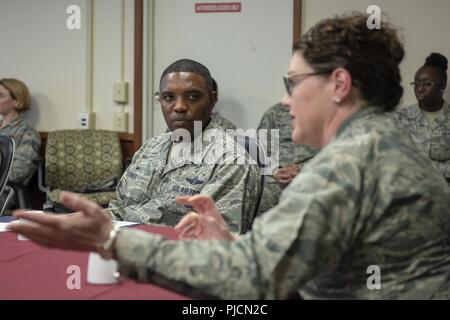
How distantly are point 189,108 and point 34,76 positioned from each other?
3.12 meters

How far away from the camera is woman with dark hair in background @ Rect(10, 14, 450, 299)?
3.11 feet

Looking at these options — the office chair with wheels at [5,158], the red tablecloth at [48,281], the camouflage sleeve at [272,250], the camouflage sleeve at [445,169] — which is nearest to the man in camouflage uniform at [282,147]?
the camouflage sleeve at [445,169]

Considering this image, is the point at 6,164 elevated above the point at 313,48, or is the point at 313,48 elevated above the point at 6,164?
the point at 313,48

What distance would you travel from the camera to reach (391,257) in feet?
3.46

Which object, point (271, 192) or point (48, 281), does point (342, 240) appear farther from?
point (271, 192)

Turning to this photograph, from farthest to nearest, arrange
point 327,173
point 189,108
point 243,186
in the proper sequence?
point 189,108 < point 243,186 < point 327,173

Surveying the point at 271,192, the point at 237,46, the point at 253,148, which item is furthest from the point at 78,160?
the point at 253,148

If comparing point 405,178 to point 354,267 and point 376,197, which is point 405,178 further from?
point 354,267

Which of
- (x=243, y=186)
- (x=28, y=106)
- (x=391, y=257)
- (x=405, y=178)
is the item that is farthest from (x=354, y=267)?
(x=28, y=106)

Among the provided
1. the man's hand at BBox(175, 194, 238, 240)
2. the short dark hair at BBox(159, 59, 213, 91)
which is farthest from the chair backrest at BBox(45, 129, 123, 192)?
the man's hand at BBox(175, 194, 238, 240)

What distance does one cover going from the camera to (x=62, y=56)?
495cm

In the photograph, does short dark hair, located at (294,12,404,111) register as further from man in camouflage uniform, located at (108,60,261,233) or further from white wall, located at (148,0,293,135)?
white wall, located at (148,0,293,135)

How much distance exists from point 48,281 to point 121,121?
11.6ft

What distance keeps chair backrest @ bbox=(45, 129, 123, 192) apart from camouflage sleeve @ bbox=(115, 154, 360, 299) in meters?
3.58
